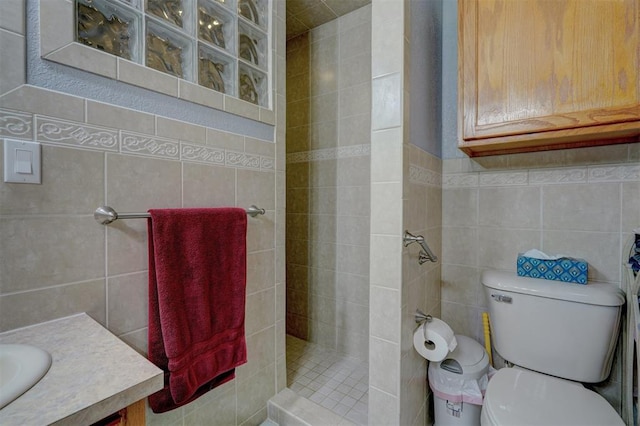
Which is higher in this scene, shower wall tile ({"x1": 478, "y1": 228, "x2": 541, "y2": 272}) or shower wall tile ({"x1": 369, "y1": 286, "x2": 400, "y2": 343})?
shower wall tile ({"x1": 478, "y1": 228, "x2": 541, "y2": 272})

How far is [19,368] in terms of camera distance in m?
0.49

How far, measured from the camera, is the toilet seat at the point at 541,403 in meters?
0.86

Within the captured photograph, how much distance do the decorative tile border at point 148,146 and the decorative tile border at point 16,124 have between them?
194 millimetres

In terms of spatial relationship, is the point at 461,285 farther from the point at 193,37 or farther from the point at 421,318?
the point at 193,37

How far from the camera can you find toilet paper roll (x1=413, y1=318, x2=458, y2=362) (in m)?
1.10

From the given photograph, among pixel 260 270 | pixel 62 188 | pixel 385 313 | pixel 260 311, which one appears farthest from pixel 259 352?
pixel 62 188

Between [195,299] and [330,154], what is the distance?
1.34 m

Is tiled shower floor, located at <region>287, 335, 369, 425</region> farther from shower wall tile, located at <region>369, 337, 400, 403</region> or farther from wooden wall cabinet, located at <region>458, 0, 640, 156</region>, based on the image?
wooden wall cabinet, located at <region>458, 0, 640, 156</region>

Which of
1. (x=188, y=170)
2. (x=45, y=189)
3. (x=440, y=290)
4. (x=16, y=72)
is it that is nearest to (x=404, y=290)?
(x=440, y=290)

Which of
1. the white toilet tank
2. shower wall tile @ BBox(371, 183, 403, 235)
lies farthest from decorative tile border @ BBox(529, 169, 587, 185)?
shower wall tile @ BBox(371, 183, 403, 235)

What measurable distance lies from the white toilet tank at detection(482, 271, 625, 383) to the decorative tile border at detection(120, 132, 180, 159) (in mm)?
1416

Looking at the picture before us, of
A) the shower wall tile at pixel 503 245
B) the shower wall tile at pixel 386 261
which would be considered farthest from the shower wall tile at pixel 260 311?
the shower wall tile at pixel 503 245

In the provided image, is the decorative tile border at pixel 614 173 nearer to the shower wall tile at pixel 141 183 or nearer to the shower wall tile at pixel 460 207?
the shower wall tile at pixel 460 207

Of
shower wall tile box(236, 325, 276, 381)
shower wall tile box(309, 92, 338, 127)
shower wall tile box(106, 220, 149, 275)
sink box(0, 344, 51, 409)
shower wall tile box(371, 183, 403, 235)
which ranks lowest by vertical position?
shower wall tile box(236, 325, 276, 381)
